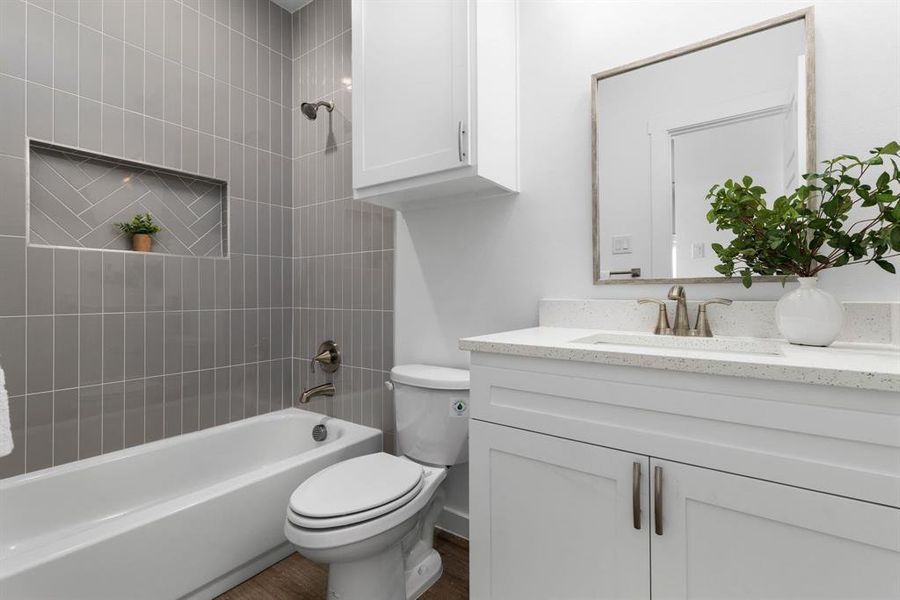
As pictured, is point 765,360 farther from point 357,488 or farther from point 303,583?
point 303,583

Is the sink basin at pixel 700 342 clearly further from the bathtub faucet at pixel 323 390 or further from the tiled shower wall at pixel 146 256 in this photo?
the tiled shower wall at pixel 146 256

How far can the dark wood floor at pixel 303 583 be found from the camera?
1500 millimetres

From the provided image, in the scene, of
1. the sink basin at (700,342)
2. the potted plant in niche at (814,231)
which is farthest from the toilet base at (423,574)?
the potted plant in niche at (814,231)

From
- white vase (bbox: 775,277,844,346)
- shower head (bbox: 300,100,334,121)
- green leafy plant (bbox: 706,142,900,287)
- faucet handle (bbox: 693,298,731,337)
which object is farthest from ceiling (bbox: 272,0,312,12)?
white vase (bbox: 775,277,844,346)

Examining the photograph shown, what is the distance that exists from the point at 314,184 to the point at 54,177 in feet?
3.55

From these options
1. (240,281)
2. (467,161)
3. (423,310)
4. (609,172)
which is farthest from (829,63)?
(240,281)

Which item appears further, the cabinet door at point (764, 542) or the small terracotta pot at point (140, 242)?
the small terracotta pot at point (140, 242)

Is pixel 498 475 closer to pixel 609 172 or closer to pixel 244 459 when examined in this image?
pixel 609 172

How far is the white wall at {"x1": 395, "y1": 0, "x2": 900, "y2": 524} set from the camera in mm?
1129

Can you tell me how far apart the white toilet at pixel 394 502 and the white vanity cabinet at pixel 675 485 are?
0.28 meters

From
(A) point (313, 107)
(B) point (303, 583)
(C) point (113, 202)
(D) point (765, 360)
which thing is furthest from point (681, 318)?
(C) point (113, 202)

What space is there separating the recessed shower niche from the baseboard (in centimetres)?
169

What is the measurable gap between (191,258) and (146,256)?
19cm

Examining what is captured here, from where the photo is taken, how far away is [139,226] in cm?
192
